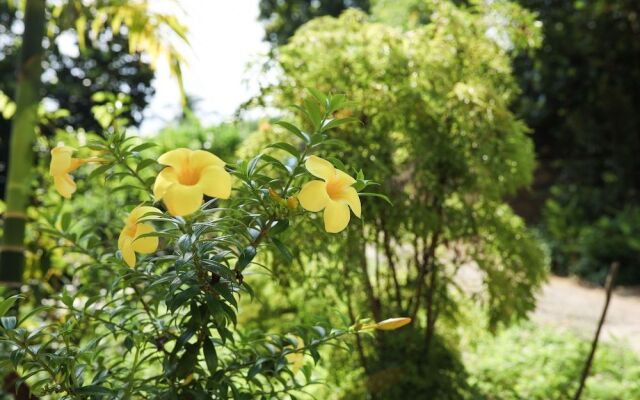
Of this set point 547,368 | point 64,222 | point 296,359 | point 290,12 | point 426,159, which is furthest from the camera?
point 290,12

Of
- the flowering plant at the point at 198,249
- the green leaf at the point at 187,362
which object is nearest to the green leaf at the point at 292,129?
the flowering plant at the point at 198,249

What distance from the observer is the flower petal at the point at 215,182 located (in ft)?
3.32

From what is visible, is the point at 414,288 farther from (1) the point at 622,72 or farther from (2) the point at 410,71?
(1) the point at 622,72

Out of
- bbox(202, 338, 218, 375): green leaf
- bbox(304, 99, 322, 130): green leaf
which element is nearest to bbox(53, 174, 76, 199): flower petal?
bbox(202, 338, 218, 375): green leaf

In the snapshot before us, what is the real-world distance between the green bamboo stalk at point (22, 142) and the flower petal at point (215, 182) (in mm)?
1662

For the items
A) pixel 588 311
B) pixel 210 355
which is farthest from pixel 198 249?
pixel 588 311

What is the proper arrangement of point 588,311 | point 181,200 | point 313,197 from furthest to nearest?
point 588,311 < point 313,197 < point 181,200

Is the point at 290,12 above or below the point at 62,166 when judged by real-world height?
above

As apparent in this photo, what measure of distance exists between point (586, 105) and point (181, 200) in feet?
35.4

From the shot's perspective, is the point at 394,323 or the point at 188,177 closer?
the point at 188,177

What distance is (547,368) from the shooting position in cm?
439

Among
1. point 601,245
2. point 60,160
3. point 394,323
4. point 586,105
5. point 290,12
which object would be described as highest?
point 290,12

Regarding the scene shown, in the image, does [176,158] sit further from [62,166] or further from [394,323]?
[394,323]

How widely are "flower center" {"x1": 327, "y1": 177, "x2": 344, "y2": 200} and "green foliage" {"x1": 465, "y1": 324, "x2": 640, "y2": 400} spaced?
8.82 feet
